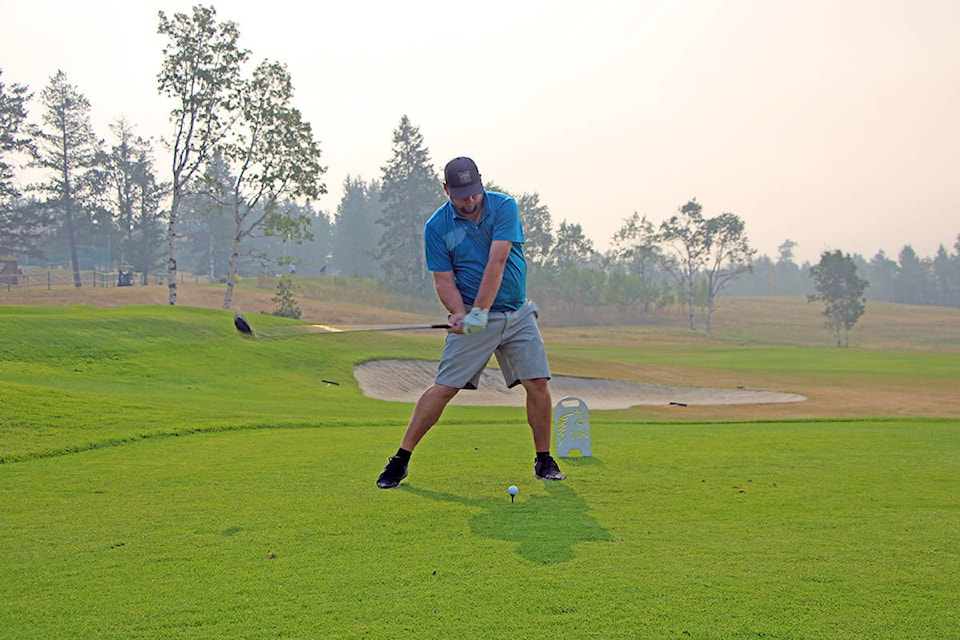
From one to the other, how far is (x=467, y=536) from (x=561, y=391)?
894 inches

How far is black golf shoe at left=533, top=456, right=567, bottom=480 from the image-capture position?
21.2ft

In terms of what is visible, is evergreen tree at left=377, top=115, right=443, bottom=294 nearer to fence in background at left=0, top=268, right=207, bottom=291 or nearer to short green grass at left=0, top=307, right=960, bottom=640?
fence in background at left=0, top=268, right=207, bottom=291

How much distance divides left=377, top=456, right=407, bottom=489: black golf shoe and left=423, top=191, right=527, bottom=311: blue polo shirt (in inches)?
55.3

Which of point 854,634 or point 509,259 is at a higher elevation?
point 509,259

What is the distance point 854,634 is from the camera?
308cm

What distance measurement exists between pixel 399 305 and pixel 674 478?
76.5 metres

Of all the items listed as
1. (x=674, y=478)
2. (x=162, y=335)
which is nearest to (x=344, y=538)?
(x=674, y=478)

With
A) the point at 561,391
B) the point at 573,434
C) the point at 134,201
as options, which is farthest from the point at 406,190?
the point at 573,434

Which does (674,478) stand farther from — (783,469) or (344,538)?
(344,538)

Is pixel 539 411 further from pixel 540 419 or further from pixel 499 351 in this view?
pixel 499 351

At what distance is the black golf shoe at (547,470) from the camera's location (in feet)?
21.2

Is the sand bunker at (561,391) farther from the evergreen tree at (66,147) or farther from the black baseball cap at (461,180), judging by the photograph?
the evergreen tree at (66,147)

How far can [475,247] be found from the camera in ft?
21.3

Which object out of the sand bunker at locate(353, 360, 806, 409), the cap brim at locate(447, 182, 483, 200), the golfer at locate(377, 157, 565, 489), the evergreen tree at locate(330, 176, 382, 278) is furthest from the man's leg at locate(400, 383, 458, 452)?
the evergreen tree at locate(330, 176, 382, 278)
